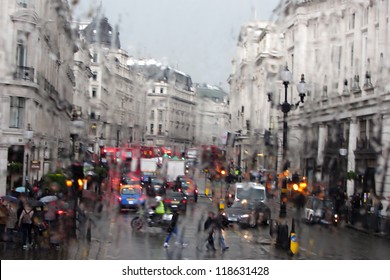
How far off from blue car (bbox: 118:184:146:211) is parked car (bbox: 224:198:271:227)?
3618mm

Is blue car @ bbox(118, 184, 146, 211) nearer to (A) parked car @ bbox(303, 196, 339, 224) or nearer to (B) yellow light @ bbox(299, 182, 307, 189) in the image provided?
(A) parked car @ bbox(303, 196, 339, 224)

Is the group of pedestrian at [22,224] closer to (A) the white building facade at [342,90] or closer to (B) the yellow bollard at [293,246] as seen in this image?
(B) the yellow bollard at [293,246]

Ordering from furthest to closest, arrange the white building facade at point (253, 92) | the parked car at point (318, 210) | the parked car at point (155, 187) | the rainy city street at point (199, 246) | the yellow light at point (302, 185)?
the parked car at point (155, 187) < the parked car at point (318, 210) < the yellow light at point (302, 185) < the white building facade at point (253, 92) < the rainy city street at point (199, 246)

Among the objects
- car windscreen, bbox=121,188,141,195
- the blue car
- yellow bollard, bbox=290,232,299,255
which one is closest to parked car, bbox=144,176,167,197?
car windscreen, bbox=121,188,141,195

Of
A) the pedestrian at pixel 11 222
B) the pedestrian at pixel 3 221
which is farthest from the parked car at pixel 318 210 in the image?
the pedestrian at pixel 3 221

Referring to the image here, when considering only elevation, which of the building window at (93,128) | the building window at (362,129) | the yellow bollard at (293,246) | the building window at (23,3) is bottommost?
the yellow bollard at (293,246)

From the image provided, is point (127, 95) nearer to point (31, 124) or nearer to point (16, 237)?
point (31, 124)

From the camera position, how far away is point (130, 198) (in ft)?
83.9

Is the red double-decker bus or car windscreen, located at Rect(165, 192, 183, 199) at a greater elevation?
the red double-decker bus

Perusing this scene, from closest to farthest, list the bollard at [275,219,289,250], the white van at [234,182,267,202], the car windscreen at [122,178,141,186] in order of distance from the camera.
→ the bollard at [275,219,289,250], the white van at [234,182,267,202], the car windscreen at [122,178,141,186]

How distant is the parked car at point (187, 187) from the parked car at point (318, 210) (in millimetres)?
7079

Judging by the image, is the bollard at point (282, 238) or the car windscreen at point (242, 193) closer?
the bollard at point (282, 238)

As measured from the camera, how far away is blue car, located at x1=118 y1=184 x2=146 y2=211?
984 inches

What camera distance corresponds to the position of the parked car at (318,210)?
2150cm
